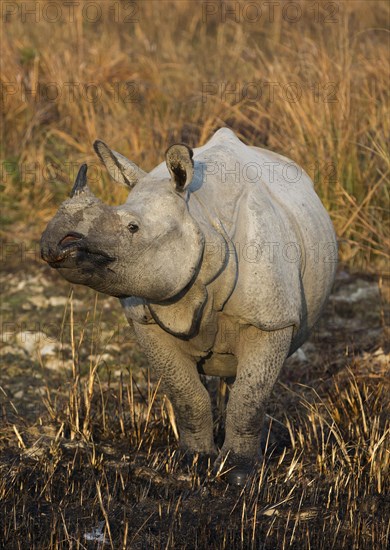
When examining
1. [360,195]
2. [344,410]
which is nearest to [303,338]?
[344,410]

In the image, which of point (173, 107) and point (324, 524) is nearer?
point (324, 524)

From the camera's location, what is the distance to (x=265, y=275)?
4.47 metres

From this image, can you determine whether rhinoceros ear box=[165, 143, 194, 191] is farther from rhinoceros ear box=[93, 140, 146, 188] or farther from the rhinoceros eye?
rhinoceros ear box=[93, 140, 146, 188]

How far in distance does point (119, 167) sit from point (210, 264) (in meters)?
0.66

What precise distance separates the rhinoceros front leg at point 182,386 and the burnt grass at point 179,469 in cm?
12

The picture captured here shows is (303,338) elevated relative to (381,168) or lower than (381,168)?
elevated

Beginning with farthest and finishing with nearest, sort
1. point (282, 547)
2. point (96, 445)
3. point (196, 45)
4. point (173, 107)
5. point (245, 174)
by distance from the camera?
point (196, 45) → point (173, 107) → point (96, 445) → point (245, 174) → point (282, 547)

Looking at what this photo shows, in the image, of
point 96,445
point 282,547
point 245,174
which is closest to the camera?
point 282,547

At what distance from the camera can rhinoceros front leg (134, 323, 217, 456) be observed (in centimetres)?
480

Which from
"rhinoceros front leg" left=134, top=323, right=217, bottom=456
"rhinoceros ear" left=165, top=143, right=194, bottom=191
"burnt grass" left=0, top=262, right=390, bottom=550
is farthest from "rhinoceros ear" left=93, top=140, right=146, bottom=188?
"burnt grass" left=0, top=262, right=390, bottom=550

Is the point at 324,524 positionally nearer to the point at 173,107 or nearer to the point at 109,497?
the point at 109,497

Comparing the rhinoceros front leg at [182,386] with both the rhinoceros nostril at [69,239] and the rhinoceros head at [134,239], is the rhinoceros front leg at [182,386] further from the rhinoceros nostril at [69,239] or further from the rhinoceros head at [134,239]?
the rhinoceros nostril at [69,239]

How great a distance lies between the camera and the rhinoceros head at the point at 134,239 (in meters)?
3.93

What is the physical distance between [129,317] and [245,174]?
81cm
